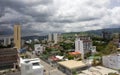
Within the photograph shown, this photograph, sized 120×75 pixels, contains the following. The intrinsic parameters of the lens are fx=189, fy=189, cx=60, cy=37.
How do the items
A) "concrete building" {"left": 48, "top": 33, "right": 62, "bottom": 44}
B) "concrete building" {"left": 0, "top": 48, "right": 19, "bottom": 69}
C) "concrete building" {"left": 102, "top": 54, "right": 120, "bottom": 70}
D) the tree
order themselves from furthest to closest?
"concrete building" {"left": 48, "top": 33, "right": 62, "bottom": 44}
the tree
"concrete building" {"left": 0, "top": 48, "right": 19, "bottom": 69}
"concrete building" {"left": 102, "top": 54, "right": 120, "bottom": 70}

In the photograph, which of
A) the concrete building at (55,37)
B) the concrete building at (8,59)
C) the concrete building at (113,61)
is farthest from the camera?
the concrete building at (55,37)

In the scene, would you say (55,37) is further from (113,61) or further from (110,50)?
(113,61)

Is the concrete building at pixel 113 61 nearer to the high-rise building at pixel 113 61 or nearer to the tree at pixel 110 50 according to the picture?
the high-rise building at pixel 113 61

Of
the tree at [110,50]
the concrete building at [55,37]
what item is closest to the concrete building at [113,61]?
the tree at [110,50]

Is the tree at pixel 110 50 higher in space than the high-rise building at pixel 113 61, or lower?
higher

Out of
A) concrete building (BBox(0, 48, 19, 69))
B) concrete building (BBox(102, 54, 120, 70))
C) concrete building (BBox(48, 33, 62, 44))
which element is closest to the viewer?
concrete building (BBox(102, 54, 120, 70))

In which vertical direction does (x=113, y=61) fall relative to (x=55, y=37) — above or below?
below

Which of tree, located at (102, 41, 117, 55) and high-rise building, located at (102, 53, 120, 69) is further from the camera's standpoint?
tree, located at (102, 41, 117, 55)

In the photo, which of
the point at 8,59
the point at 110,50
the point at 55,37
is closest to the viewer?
the point at 8,59

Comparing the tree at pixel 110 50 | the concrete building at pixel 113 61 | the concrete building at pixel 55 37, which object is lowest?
the concrete building at pixel 113 61

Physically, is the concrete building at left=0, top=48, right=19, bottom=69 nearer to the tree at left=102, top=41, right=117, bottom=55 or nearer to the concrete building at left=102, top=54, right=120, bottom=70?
the concrete building at left=102, top=54, right=120, bottom=70

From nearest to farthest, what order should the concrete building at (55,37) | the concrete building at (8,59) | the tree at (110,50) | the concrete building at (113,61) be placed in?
1. the concrete building at (113,61)
2. the concrete building at (8,59)
3. the tree at (110,50)
4. the concrete building at (55,37)

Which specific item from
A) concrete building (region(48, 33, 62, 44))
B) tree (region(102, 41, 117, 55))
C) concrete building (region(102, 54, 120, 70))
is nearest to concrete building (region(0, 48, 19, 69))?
concrete building (region(102, 54, 120, 70))

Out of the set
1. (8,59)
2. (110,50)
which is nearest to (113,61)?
(110,50)
